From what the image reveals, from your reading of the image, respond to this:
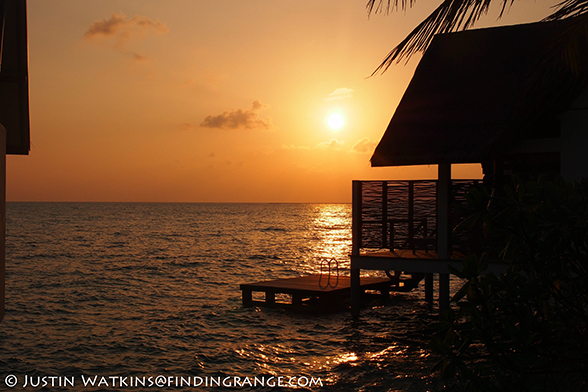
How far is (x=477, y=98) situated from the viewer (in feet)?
46.0

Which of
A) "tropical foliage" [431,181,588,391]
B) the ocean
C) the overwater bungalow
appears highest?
the overwater bungalow

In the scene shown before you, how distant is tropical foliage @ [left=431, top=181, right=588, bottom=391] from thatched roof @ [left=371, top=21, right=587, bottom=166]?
7164mm

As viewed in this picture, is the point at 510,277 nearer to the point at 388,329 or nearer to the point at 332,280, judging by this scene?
the point at 388,329

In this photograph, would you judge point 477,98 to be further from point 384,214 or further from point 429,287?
point 429,287

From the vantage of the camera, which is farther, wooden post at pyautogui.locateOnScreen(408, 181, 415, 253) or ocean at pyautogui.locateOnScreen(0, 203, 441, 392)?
wooden post at pyautogui.locateOnScreen(408, 181, 415, 253)

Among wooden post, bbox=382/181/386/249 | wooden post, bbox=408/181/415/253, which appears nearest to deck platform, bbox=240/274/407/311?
wooden post, bbox=382/181/386/249

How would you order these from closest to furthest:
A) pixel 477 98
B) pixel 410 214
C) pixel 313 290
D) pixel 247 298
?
pixel 477 98 < pixel 410 214 < pixel 313 290 < pixel 247 298

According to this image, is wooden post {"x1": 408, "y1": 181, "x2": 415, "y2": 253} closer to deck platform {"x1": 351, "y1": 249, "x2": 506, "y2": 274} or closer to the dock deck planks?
deck platform {"x1": 351, "y1": 249, "x2": 506, "y2": 274}

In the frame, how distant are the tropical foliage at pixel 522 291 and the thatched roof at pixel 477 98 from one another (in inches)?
282

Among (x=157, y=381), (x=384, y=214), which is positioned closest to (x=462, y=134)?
(x=384, y=214)

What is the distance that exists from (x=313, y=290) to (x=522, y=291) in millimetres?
14421

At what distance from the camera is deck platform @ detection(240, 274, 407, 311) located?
62.7ft

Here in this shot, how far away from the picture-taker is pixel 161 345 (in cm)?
1617

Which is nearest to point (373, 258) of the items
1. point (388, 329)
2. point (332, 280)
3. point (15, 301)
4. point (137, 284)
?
point (388, 329)
